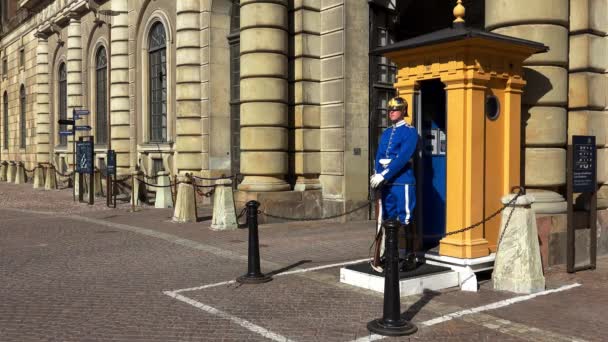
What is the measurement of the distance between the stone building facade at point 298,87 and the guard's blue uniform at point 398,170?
2.39m

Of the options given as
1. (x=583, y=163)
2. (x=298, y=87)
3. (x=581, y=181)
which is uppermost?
(x=298, y=87)

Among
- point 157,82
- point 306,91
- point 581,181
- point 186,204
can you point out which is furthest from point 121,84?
point 581,181

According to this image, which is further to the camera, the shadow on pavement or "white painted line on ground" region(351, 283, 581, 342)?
the shadow on pavement

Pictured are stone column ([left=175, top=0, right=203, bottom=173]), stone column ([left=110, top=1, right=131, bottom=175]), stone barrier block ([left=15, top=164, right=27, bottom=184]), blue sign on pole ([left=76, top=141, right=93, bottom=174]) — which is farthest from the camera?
stone barrier block ([left=15, top=164, right=27, bottom=184])

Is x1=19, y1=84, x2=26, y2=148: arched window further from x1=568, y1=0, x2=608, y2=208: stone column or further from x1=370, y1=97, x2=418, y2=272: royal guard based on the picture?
x1=568, y1=0, x2=608, y2=208: stone column

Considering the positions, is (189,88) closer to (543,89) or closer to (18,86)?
(543,89)

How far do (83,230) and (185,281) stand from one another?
5.83 m

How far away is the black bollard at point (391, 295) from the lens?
198 inches

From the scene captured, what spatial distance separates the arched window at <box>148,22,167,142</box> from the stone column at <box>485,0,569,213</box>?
42.4 feet

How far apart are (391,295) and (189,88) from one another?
511 inches

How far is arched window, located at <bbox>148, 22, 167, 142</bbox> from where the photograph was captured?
18953mm

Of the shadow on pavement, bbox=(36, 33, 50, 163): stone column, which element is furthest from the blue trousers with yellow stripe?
bbox=(36, 33, 50, 163): stone column

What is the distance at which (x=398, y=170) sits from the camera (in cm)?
663

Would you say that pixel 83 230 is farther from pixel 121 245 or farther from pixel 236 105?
pixel 236 105
